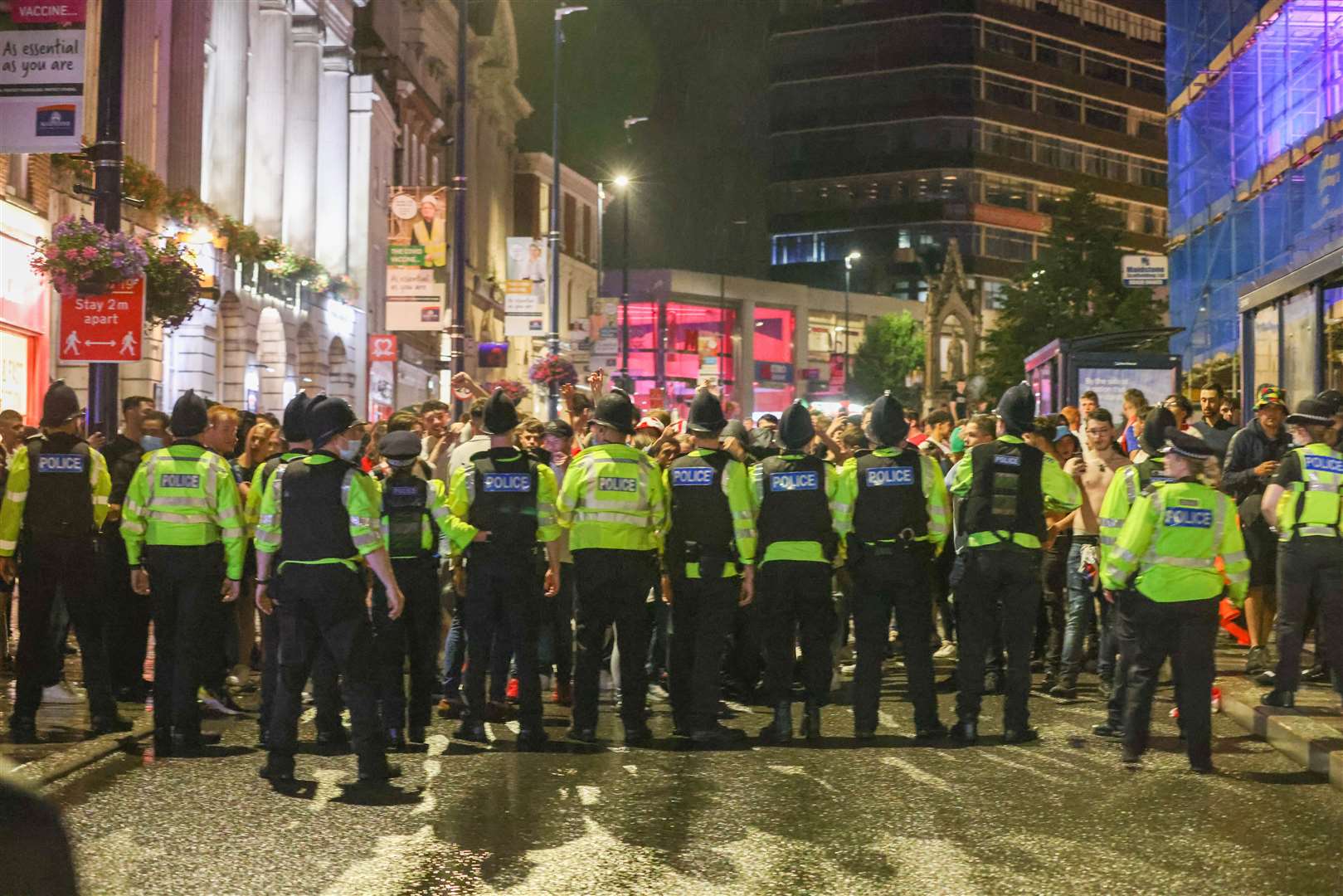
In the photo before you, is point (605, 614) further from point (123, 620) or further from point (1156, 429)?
point (123, 620)

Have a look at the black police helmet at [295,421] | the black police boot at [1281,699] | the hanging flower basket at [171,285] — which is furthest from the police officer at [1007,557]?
the hanging flower basket at [171,285]

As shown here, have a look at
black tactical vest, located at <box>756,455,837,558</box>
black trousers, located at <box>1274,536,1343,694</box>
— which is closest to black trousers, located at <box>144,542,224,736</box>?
black tactical vest, located at <box>756,455,837,558</box>

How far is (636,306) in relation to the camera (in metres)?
101

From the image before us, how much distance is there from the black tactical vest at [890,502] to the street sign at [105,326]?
6157 mm

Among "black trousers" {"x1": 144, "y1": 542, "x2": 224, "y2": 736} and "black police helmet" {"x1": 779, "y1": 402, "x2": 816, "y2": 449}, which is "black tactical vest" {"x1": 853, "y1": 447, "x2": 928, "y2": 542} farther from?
"black trousers" {"x1": 144, "y1": 542, "x2": 224, "y2": 736}

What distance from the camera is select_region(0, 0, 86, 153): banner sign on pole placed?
14195 mm

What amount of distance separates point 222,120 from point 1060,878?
1163 inches

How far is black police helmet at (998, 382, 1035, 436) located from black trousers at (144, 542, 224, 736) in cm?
470

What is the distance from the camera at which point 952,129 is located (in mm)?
105500

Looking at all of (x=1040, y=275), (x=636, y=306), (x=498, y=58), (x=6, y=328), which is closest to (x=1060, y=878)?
(x=6, y=328)

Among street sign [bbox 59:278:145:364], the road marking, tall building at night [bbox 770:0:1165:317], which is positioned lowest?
the road marking

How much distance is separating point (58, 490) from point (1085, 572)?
6.81 m

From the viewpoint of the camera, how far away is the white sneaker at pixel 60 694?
1176 cm

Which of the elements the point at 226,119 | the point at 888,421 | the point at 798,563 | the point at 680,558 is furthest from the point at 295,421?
the point at 226,119
